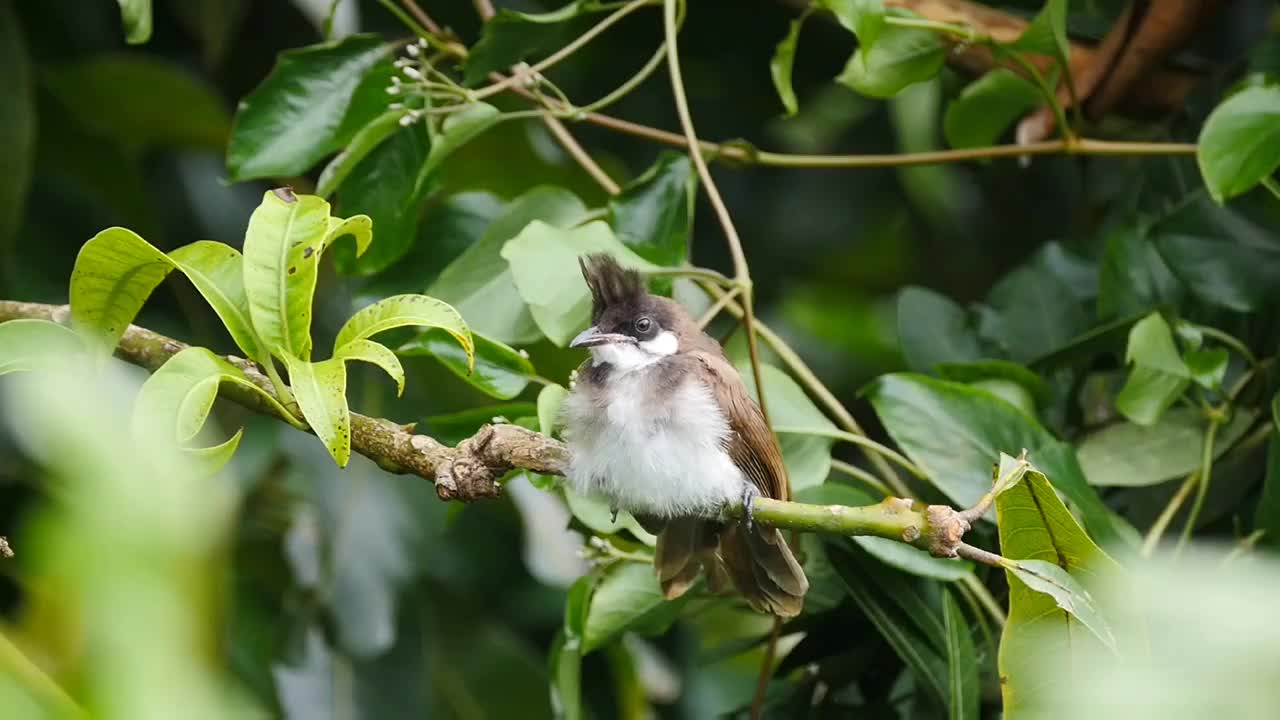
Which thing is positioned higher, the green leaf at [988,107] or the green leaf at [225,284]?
the green leaf at [225,284]

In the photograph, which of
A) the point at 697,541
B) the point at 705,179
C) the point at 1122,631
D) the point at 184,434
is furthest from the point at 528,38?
the point at 1122,631

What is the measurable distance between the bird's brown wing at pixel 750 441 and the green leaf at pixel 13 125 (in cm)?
116

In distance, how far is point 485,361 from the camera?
1.35 meters

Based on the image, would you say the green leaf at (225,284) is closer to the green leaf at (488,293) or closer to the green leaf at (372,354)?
the green leaf at (372,354)

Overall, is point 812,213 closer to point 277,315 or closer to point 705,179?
point 705,179

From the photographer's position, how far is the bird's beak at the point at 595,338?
4.89ft

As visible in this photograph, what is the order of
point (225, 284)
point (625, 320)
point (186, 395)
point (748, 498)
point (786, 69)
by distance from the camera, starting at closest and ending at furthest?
point (186, 395), point (225, 284), point (748, 498), point (625, 320), point (786, 69)

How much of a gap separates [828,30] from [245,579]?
1.50 meters

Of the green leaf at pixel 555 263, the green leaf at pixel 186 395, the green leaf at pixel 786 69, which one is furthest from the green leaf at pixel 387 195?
the green leaf at pixel 186 395

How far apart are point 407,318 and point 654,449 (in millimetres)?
421

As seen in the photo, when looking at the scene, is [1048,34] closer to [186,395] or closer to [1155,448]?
[1155,448]

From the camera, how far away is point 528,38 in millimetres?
1541

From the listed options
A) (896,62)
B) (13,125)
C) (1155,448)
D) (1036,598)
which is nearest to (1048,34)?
(896,62)

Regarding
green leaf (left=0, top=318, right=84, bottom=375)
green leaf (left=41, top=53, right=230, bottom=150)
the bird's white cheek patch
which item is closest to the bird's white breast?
the bird's white cheek patch
